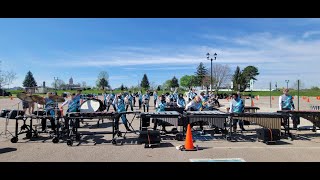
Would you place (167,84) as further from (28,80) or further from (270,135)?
(270,135)

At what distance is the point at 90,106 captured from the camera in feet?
39.1

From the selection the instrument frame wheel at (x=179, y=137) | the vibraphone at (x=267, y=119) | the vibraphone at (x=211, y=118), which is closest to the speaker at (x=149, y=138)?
the instrument frame wheel at (x=179, y=137)

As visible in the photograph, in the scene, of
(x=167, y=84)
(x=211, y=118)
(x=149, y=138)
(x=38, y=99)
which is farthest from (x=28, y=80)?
(x=149, y=138)

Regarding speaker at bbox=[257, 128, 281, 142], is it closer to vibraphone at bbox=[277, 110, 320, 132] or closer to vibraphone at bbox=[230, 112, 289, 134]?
vibraphone at bbox=[230, 112, 289, 134]

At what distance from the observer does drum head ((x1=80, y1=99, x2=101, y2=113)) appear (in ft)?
38.6

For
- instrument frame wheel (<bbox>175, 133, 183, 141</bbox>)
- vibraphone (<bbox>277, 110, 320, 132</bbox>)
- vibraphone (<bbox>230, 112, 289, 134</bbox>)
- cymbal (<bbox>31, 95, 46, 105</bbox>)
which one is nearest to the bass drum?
cymbal (<bbox>31, 95, 46, 105</bbox>)

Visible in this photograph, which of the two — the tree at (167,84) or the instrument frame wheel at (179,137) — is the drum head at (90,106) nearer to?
the instrument frame wheel at (179,137)

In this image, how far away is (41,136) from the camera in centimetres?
1159

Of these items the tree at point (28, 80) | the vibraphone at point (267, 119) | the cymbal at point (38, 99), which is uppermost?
the tree at point (28, 80)

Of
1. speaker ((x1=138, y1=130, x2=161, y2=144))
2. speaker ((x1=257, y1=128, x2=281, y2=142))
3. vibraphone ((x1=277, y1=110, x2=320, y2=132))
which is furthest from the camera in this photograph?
vibraphone ((x1=277, y1=110, x2=320, y2=132))

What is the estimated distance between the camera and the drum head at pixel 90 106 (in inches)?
463
